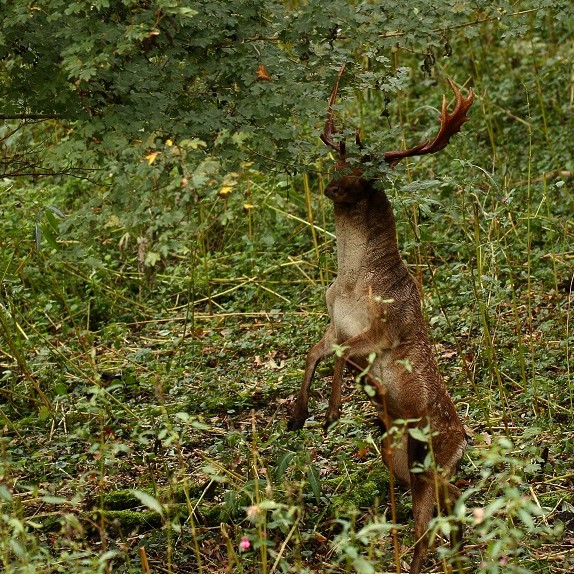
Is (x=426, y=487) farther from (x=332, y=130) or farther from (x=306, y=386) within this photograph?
(x=332, y=130)

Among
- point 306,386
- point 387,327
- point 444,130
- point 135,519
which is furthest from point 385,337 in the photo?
point 135,519

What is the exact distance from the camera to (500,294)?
5410mm

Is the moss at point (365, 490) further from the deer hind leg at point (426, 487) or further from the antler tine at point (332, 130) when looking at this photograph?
the antler tine at point (332, 130)

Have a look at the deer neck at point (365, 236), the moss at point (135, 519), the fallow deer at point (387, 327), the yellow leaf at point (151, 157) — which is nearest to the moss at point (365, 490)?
the fallow deer at point (387, 327)

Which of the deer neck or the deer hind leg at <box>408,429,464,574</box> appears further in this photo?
the deer neck

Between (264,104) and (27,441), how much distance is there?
8.29ft

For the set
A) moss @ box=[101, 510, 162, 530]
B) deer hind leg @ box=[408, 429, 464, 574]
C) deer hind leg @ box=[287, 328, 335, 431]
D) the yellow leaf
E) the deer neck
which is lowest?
moss @ box=[101, 510, 162, 530]

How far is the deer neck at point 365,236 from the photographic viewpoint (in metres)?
4.99

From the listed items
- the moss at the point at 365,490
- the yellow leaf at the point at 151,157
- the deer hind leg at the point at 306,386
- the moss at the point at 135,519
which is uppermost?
the yellow leaf at the point at 151,157

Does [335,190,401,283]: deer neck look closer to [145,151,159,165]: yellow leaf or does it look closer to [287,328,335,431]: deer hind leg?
[287,328,335,431]: deer hind leg

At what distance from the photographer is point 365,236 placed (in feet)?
16.5

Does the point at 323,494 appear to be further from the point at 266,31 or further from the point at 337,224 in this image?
the point at 266,31

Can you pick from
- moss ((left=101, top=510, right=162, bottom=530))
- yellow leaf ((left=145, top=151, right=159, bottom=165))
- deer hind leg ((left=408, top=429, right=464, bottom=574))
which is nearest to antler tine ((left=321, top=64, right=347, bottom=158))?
yellow leaf ((left=145, top=151, right=159, bottom=165))

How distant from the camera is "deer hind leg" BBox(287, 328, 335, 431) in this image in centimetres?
502
